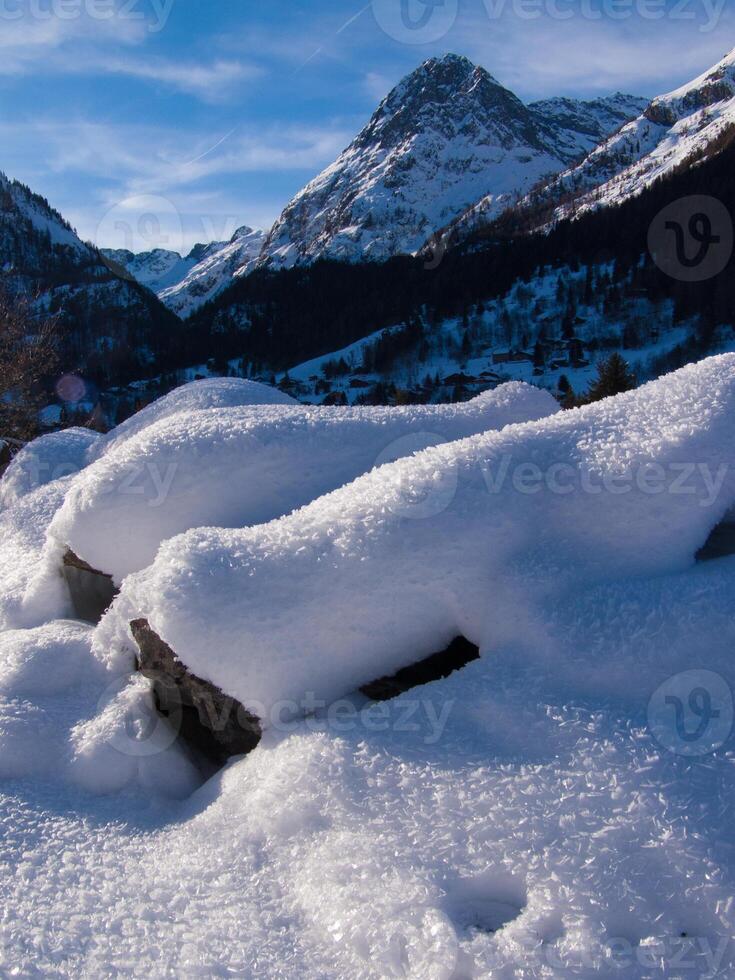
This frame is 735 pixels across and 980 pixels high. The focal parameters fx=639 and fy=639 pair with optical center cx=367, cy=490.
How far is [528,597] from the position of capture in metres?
3.59

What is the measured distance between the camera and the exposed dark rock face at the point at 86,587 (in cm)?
576

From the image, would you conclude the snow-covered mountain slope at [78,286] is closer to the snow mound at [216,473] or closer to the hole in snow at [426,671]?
the snow mound at [216,473]

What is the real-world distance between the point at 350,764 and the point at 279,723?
0.58 meters

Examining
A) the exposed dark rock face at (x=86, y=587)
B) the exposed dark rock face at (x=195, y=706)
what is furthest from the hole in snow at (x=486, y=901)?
the exposed dark rock face at (x=86, y=587)

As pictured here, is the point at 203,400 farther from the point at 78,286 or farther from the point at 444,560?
the point at 78,286

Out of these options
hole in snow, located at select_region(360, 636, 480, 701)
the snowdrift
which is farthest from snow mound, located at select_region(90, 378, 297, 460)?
hole in snow, located at select_region(360, 636, 480, 701)

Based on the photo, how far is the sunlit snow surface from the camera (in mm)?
2490

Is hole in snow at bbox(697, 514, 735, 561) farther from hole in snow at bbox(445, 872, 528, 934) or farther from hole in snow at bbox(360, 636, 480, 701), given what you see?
hole in snow at bbox(445, 872, 528, 934)

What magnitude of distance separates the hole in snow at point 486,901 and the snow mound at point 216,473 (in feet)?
10.3

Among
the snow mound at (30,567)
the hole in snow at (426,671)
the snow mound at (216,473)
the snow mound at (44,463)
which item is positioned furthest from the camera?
the snow mound at (44,463)

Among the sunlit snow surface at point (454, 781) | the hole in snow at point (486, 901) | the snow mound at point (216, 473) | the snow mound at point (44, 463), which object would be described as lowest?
the hole in snow at point (486, 901)

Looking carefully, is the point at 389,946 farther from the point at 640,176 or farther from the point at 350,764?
the point at 640,176

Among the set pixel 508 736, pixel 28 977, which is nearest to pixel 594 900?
pixel 508 736

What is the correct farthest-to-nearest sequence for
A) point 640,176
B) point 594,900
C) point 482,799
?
point 640,176
point 482,799
point 594,900
